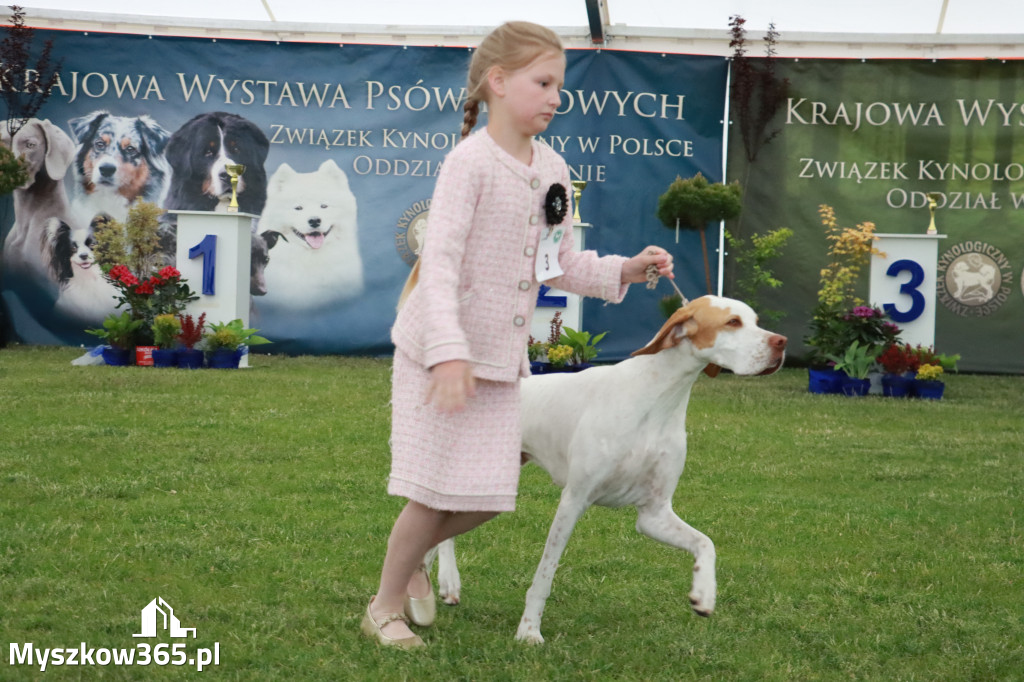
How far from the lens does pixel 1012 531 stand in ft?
15.3

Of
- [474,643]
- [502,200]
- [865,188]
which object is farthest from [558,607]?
[865,188]

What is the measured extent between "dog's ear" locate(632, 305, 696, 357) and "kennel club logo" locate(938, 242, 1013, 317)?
10.0 meters

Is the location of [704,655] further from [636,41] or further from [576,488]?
[636,41]

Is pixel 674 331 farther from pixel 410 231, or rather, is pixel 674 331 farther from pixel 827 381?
pixel 410 231

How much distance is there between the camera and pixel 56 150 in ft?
41.0

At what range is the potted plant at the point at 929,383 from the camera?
9.74 m

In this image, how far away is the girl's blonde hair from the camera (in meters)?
2.84

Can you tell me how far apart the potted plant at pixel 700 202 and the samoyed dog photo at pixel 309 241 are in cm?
351

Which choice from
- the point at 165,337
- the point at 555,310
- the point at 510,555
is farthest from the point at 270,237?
the point at 510,555

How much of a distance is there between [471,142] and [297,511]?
2.31m

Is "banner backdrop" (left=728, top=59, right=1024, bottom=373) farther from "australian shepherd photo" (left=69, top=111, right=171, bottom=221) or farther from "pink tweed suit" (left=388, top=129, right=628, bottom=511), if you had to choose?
"pink tweed suit" (left=388, top=129, right=628, bottom=511)

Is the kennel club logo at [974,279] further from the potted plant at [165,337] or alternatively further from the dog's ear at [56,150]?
the dog's ear at [56,150]

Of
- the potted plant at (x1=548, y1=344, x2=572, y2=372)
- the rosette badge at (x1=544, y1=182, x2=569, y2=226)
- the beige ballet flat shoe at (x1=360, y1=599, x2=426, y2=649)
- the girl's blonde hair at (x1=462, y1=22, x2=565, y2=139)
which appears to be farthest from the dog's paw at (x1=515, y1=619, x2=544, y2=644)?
the potted plant at (x1=548, y1=344, x2=572, y2=372)

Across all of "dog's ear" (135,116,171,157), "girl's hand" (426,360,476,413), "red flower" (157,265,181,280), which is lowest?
"girl's hand" (426,360,476,413)
